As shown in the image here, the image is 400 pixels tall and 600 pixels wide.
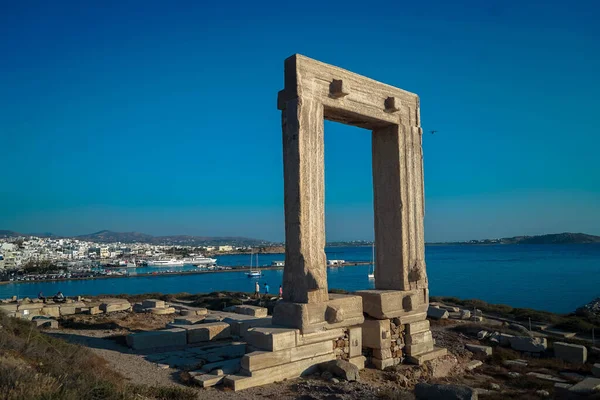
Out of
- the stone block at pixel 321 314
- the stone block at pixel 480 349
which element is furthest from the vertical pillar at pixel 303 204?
the stone block at pixel 480 349

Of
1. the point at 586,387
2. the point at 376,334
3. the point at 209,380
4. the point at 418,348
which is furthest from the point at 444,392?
the point at 209,380

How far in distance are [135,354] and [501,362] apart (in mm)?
8219

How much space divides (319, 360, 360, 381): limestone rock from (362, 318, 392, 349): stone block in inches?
57.3

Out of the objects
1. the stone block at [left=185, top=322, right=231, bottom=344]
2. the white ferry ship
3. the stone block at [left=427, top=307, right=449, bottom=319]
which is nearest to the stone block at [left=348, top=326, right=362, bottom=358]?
the stone block at [left=185, top=322, right=231, bottom=344]

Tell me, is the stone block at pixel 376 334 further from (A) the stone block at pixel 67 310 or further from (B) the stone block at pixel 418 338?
(A) the stone block at pixel 67 310

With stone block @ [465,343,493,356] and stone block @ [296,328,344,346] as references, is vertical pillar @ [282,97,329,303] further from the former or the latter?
stone block @ [465,343,493,356]

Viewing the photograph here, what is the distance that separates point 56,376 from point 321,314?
4486 millimetres

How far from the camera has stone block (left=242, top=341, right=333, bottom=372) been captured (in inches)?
311

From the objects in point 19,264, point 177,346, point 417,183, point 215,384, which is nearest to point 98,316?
point 177,346

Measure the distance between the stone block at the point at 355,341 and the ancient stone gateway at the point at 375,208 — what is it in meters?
0.22

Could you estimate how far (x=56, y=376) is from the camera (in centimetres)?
592

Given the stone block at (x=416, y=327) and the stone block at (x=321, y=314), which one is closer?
the stone block at (x=321, y=314)

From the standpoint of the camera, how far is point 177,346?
11.4m

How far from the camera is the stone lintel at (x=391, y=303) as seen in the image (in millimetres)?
9898
